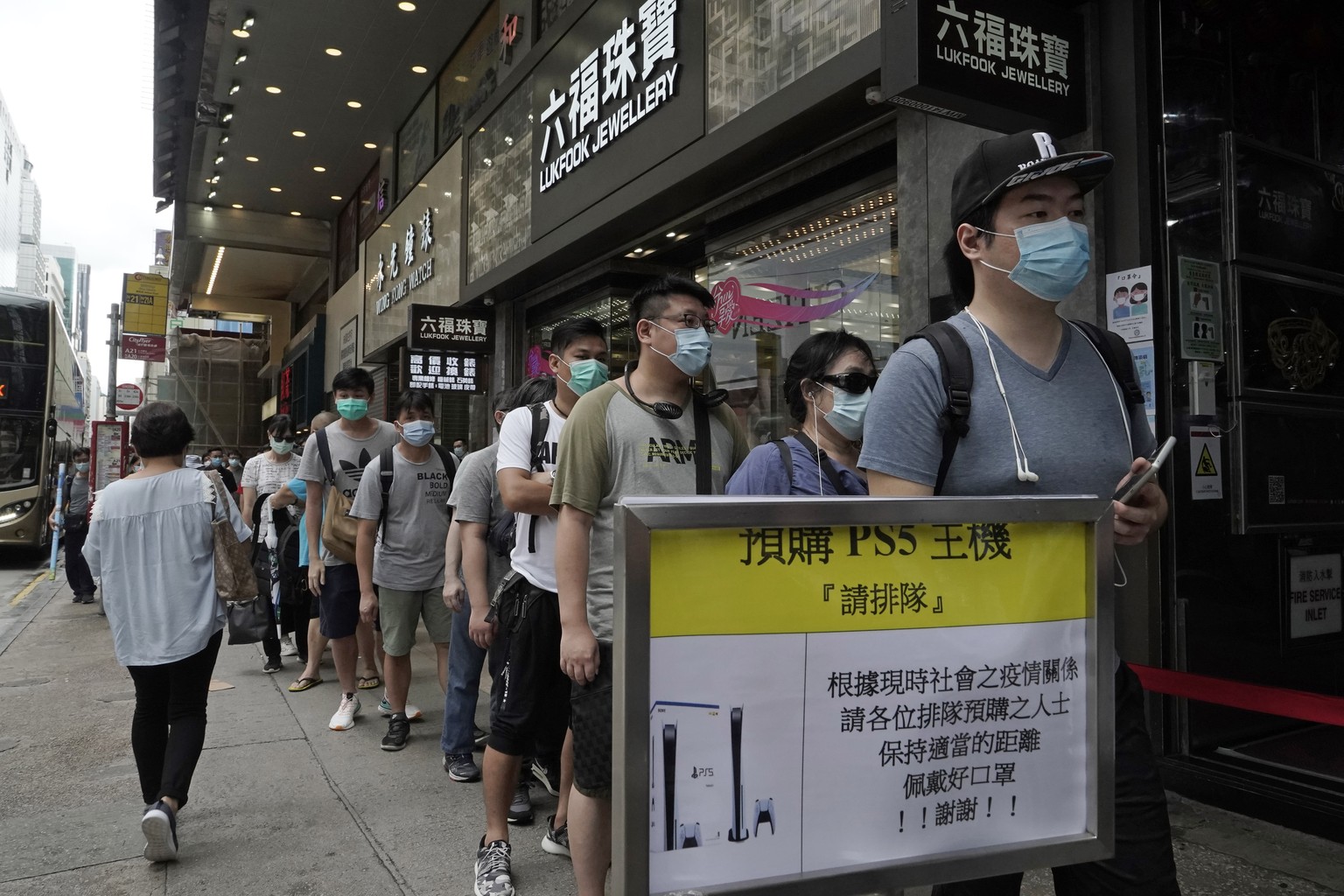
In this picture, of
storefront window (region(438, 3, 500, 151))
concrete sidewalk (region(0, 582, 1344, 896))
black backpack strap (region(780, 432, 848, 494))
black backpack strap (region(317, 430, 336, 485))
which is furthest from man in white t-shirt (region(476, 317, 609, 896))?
storefront window (region(438, 3, 500, 151))

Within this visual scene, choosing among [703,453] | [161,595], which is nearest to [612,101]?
[161,595]

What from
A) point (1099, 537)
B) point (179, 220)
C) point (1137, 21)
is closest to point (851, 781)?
point (1099, 537)

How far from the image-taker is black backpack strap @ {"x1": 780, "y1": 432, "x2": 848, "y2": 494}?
2.81 metres

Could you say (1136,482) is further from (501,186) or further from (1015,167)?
(501,186)

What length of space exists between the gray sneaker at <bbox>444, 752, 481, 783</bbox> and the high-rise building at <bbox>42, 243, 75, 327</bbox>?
195 metres

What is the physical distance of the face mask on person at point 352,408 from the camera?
19.5ft

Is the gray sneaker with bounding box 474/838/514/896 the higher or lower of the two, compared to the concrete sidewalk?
higher

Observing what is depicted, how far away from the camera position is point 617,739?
137cm

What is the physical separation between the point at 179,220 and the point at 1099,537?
26188 millimetres

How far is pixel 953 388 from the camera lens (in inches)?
70.0

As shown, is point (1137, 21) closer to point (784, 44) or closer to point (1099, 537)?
point (784, 44)

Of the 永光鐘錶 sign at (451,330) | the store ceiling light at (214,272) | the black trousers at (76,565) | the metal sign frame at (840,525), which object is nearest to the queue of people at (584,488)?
the metal sign frame at (840,525)

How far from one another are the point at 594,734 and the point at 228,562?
2.23 metres

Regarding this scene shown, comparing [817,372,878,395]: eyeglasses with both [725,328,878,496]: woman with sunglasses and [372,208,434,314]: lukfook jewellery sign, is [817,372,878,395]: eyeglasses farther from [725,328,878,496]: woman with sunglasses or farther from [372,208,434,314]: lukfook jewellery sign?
[372,208,434,314]: lukfook jewellery sign
